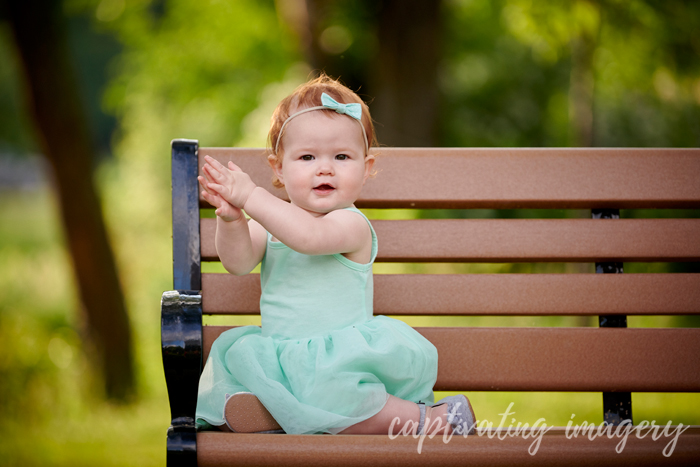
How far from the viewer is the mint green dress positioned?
150 cm

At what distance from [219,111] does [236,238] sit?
737 centimetres

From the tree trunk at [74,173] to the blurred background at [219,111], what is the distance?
0.01 meters

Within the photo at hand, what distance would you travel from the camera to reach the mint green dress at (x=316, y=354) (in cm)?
150

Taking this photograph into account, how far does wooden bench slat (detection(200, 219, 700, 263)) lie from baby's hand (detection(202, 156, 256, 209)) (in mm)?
580

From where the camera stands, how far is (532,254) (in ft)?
6.42

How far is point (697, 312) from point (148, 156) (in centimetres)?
898

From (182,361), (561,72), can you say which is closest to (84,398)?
(182,361)

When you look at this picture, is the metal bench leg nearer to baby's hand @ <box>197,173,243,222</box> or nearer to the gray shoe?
the gray shoe

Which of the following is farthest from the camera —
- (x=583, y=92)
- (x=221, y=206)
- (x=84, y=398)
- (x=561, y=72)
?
(x=561, y=72)

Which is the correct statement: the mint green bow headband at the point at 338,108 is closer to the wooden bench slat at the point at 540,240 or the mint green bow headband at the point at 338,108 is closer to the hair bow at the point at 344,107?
the hair bow at the point at 344,107

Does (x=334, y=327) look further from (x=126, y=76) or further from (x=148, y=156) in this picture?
(x=148, y=156)

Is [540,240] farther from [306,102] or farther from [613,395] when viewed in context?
[306,102]

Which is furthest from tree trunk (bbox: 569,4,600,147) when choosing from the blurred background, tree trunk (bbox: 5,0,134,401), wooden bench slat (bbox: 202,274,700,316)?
tree trunk (bbox: 5,0,134,401)

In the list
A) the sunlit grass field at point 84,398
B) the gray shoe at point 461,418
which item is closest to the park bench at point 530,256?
the gray shoe at point 461,418
